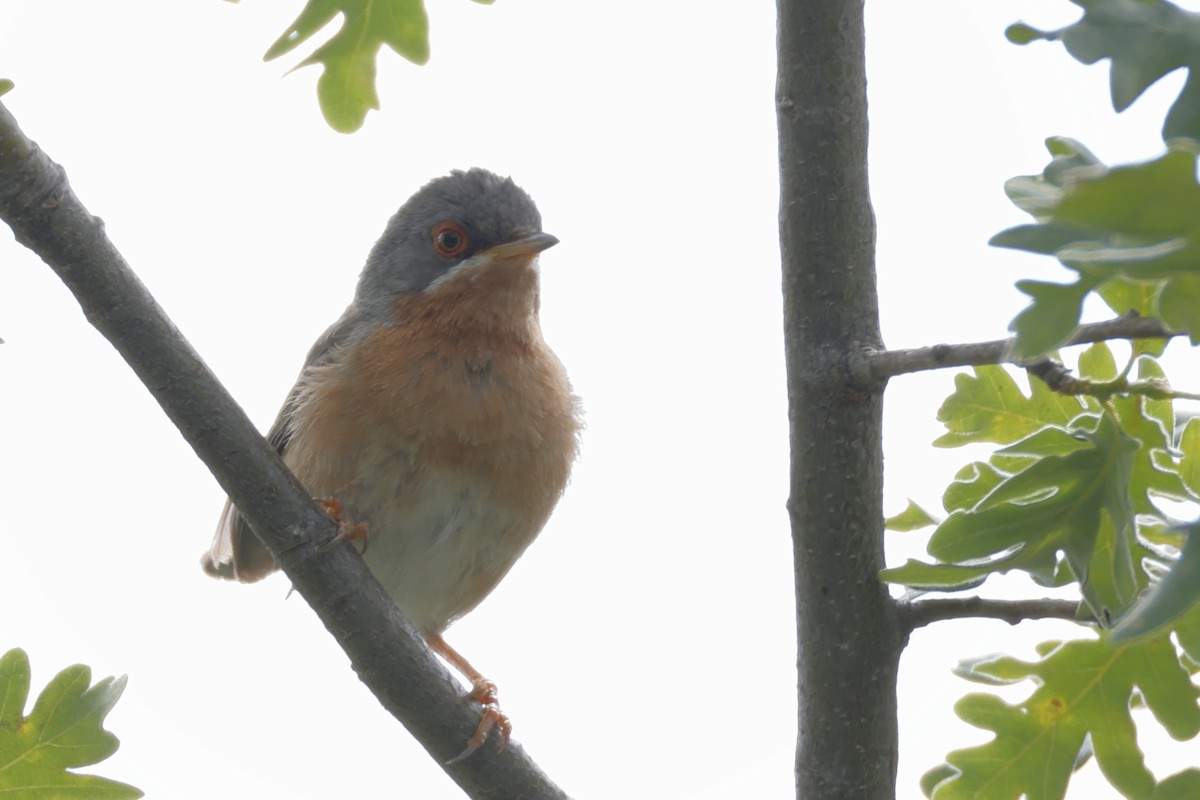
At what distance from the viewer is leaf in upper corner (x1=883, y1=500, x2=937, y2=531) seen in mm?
3242

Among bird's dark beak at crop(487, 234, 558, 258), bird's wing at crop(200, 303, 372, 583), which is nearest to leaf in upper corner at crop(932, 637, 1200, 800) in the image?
bird's dark beak at crop(487, 234, 558, 258)

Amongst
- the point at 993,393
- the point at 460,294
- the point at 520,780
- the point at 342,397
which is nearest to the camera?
the point at 993,393

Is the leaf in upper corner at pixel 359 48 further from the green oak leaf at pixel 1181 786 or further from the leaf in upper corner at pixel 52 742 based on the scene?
the green oak leaf at pixel 1181 786

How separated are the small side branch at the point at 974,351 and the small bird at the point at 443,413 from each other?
236 centimetres

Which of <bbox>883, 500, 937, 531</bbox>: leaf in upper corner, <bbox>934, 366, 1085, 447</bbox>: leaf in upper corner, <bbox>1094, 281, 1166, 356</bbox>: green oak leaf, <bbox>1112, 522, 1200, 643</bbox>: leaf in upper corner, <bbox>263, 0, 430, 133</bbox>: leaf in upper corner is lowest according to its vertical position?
<bbox>1112, 522, 1200, 643</bbox>: leaf in upper corner

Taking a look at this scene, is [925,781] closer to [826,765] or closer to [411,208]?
[826,765]

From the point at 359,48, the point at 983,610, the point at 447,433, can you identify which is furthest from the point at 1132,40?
the point at 447,433

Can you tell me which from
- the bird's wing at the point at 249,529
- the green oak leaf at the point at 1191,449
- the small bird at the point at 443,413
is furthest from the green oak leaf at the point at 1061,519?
the bird's wing at the point at 249,529

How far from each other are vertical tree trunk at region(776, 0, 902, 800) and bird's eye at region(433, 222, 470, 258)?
9.42ft

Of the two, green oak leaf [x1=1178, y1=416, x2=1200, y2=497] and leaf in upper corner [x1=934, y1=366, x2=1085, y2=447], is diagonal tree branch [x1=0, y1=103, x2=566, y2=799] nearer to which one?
leaf in upper corner [x1=934, y1=366, x2=1085, y2=447]

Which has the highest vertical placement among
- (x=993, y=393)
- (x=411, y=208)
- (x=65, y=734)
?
(x=411, y=208)

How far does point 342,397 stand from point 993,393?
9.15 feet

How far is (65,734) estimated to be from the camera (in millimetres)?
3266

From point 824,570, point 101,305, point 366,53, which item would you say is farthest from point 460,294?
point 824,570
